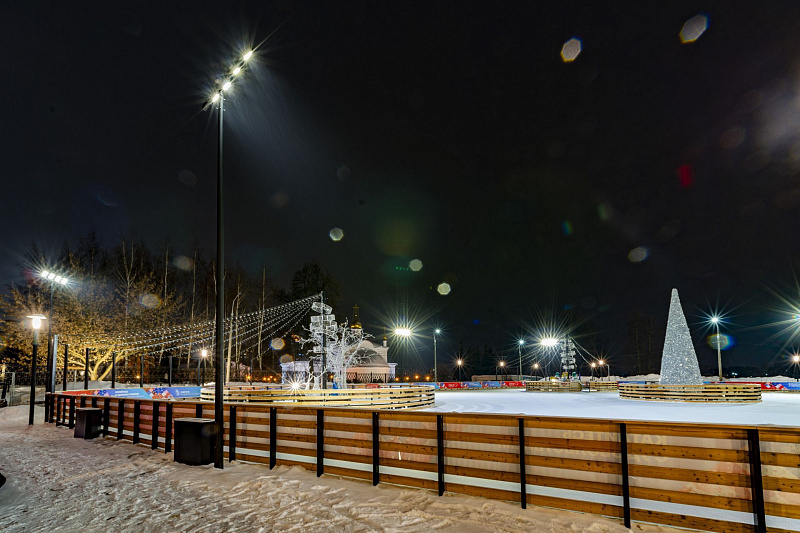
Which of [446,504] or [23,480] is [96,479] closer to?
[23,480]

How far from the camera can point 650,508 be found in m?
5.82

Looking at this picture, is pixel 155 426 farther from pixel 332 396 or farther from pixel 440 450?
pixel 332 396

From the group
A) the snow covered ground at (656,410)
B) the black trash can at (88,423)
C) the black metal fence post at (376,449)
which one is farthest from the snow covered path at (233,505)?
the snow covered ground at (656,410)

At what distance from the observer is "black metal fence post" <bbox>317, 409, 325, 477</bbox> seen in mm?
8625

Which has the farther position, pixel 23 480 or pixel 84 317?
pixel 84 317

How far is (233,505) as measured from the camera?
22.8ft

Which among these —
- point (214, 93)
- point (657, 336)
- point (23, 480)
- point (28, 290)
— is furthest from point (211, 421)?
point (657, 336)

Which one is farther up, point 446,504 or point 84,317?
point 84,317

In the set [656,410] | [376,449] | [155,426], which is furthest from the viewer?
[656,410]

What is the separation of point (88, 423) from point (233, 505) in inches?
391

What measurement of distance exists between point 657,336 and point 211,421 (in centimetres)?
8873

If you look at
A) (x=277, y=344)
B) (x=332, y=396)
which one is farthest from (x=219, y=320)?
(x=277, y=344)

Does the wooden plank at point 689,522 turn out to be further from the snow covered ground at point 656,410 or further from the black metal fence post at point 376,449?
the snow covered ground at point 656,410

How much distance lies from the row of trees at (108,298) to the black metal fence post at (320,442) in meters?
32.3
